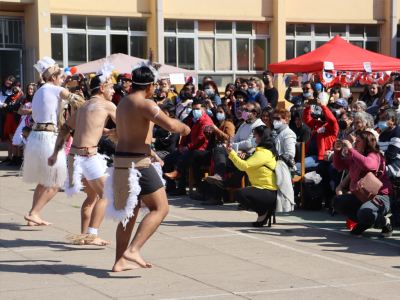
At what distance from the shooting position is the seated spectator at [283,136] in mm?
9227

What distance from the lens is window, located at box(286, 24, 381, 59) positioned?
23.3 meters

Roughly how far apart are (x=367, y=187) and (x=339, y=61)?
761 centimetres

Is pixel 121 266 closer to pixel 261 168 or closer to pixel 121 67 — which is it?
pixel 261 168

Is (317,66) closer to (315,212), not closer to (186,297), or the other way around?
(315,212)

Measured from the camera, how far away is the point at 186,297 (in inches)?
195

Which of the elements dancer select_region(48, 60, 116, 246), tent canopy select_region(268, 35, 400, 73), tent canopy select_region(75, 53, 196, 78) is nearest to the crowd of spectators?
tent canopy select_region(268, 35, 400, 73)

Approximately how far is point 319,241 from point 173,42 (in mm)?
15991

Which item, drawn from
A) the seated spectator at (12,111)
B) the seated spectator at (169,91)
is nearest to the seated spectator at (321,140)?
the seated spectator at (169,91)

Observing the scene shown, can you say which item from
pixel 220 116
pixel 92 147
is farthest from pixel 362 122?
pixel 92 147

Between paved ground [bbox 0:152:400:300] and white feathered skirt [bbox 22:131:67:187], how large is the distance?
633 millimetres

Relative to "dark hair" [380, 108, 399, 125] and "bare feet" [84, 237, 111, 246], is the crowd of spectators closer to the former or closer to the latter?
"dark hair" [380, 108, 399, 125]

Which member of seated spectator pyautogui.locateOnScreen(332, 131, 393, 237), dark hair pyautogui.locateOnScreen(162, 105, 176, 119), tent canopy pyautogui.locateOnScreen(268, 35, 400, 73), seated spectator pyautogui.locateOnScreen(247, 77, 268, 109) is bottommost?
seated spectator pyautogui.locateOnScreen(332, 131, 393, 237)

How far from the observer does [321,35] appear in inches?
930

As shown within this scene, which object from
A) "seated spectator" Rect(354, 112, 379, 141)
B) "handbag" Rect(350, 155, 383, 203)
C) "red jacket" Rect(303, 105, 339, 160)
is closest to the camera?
"handbag" Rect(350, 155, 383, 203)
